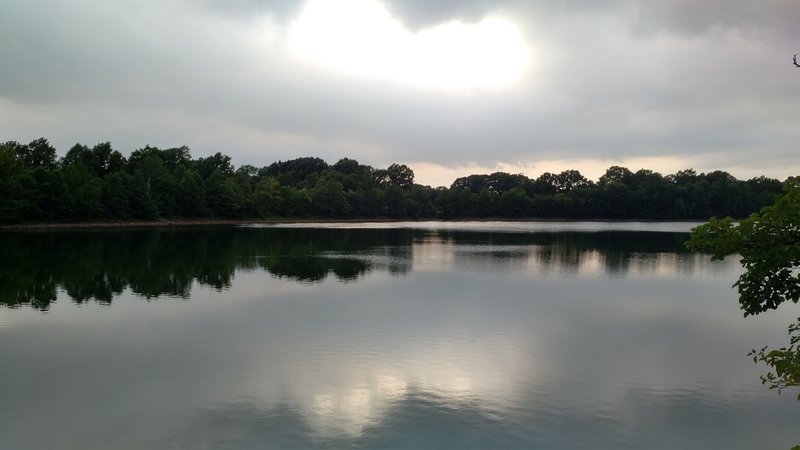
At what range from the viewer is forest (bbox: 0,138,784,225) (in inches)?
2488

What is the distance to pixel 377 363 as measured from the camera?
1295 cm

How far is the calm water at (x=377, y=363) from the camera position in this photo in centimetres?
920

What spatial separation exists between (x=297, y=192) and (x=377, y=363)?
89922mm

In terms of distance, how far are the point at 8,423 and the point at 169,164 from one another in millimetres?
96610

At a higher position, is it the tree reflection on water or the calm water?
the tree reflection on water

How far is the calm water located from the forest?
135 ft

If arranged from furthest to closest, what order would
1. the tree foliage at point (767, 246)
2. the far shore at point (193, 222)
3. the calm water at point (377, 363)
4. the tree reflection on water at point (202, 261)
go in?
the far shore at point (193, 222) < the tree reflection on water at point (202, 261) < the calm water at point (377, 363) < the tree foliage at point (767, 246)

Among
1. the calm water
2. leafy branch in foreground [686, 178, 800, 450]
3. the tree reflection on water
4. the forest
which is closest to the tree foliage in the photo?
leafy branch in foreground [686, 178, 800, 450]

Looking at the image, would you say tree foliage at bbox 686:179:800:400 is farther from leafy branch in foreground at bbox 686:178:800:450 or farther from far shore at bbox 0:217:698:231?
far shore at bbox 0:217:698:231


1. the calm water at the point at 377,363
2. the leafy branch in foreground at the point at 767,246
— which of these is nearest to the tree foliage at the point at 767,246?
the leafy branch in foreground at the point at 767,246

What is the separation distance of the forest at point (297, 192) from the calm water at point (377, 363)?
41.1 metres

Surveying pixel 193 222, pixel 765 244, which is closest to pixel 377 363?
pixel 765 244

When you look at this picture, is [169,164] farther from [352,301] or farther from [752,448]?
[752,448]

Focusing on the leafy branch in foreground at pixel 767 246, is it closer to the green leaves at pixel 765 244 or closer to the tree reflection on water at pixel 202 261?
the green leaves at pixel 765 244
